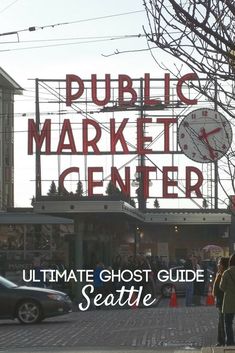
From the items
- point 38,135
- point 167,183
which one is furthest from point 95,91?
point 167,183

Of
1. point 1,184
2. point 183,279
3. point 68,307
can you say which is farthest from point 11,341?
point 1,184

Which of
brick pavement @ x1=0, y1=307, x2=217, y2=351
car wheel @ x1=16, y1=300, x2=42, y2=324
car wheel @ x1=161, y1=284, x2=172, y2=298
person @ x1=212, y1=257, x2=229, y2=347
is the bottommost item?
car wheel @ x1=161, y1=284, x2=172, y2=298

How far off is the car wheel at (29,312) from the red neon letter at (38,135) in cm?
2232

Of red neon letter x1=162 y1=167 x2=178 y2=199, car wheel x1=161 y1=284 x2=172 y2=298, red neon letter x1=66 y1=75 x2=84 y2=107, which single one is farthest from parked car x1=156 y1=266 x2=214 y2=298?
red neon letter x1=66 y1=75 x2=84 y2=107

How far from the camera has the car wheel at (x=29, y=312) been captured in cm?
2120

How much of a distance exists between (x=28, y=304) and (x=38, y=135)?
888 inches

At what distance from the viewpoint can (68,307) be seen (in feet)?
71.0

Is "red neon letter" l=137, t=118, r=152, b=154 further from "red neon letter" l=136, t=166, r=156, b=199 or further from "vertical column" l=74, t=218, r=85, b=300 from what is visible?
"vertical column" l=74, t=218, r=85, b=300

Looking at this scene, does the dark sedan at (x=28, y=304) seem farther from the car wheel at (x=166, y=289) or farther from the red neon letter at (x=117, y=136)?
the red neon letter at (x=117, y=136)

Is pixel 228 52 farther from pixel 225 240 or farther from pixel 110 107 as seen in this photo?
pixel 225 240

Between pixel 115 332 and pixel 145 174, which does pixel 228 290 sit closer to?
pixel 115 332

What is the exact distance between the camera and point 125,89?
43750 millimetres

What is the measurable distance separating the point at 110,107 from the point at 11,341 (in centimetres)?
2693

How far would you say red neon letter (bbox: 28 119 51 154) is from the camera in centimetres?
4291
